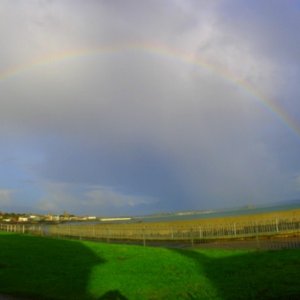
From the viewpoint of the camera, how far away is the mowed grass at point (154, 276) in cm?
1215

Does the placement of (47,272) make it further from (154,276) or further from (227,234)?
(227,234)

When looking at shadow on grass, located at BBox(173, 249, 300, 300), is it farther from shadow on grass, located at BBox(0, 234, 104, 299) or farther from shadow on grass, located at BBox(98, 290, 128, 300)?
shadow on grass, located at BBox(0, 234, 104, 299)

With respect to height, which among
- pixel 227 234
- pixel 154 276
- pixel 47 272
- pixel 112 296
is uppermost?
pixel 227 234

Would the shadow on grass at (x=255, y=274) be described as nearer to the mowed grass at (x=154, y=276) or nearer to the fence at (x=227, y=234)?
the mowed grass at (x=154, y=276)

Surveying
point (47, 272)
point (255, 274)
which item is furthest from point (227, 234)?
point (255, 274)

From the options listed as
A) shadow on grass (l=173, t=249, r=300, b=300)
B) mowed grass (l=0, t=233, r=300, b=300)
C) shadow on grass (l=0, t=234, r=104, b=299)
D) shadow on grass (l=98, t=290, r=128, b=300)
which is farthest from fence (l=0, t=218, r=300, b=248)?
shadow on grass (l=98, t=290, r=128, b=300)

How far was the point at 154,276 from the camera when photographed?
49.7ft

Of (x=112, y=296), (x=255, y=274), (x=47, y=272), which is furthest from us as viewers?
(x=47, y=272)

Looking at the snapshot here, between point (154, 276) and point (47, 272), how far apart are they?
4.47 m

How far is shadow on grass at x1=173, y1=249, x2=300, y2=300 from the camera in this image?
1137 centimetres

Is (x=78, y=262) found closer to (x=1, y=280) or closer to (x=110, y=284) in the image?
(x=1, y=280)

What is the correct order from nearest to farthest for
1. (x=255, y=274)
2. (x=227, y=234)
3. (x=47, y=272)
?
1. (x=255, y=274)
2. (x=47, y=272)
3. (x=227, y=234)

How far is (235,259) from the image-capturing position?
59.4 feet

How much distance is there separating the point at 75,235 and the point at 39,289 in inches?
1524
